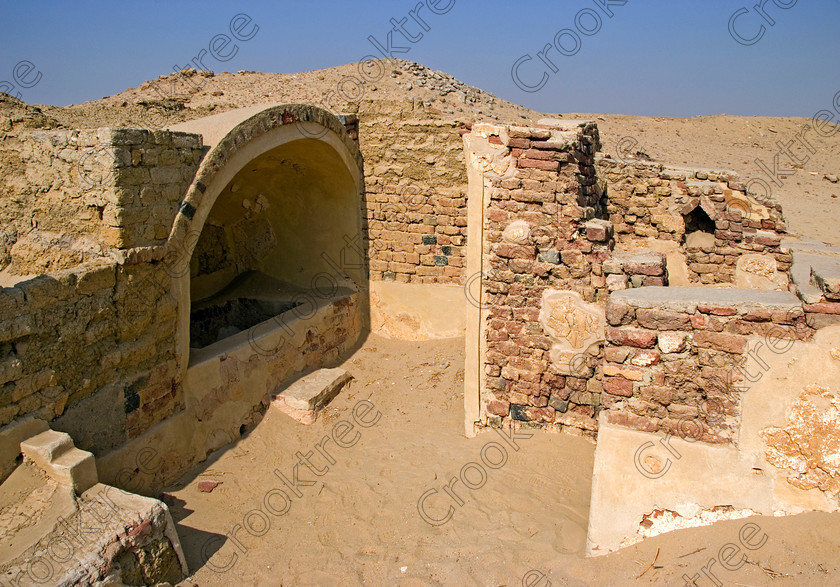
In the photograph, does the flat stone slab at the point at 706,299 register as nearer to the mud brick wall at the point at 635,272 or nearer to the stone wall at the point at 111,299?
the mud brick wall at the point at 635,272

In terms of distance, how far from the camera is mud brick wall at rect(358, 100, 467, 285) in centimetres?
682

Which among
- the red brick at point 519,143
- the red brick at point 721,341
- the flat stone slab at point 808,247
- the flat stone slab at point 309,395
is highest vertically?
the red brick at point 519,143

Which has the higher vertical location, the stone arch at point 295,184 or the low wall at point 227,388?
the stone arch at point 295,184

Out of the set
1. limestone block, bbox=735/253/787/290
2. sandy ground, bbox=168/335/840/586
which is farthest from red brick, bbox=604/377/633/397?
limestone block, bbox=735/253/787/290

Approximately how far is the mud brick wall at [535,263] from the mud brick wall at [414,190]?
2.30 meters

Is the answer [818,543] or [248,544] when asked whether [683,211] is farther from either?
[248,544]

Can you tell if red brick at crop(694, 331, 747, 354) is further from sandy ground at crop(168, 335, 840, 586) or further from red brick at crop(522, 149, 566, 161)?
red brick at crop(522, 149, 566, 161)

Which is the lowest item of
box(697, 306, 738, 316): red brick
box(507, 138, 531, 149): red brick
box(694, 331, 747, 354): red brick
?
box(694, 331, 747, 354): red brick

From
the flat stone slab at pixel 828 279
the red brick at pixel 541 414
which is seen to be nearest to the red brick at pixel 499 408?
the red brick at pixel 541 414

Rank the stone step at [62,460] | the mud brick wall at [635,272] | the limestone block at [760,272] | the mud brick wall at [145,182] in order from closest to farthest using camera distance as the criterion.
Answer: the stone step at [62,460], the mud brick wall at [635,272], the mud brick wall at [145,182], the limestone block at [760,272]

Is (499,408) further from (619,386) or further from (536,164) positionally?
(536,164)

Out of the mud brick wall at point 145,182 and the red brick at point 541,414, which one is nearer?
the mud brick wall at point 145,182

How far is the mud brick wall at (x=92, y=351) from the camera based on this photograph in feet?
11.4

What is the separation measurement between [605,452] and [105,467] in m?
3.45
